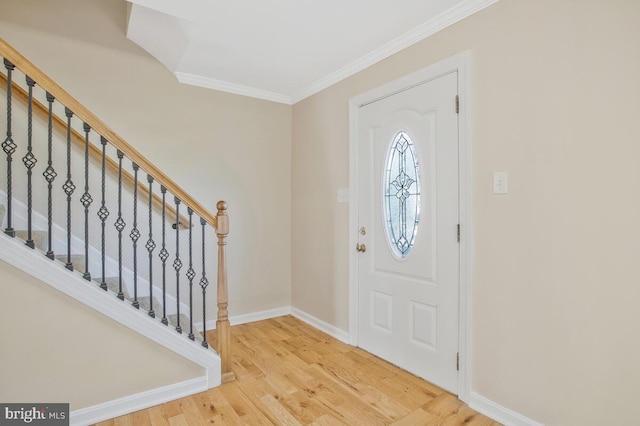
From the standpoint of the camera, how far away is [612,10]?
139 centimetres

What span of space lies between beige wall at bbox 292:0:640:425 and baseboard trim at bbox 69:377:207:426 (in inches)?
68.8

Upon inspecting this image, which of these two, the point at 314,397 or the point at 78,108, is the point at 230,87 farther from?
the point at 314,397

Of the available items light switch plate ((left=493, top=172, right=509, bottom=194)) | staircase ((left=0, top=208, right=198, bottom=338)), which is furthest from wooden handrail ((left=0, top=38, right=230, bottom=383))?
light switch plate ((left=493, top=172, right=509, bottom=194))

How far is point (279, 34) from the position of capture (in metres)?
2.27

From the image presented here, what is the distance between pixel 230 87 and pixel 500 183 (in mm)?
2611

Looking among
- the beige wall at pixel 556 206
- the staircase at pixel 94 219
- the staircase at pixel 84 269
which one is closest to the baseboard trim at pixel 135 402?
the staircase at pixel 94 219

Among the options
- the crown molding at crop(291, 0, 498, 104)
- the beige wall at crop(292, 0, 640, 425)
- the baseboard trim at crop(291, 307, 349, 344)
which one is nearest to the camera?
the beige wall at crop(292, 0, 640, 425)

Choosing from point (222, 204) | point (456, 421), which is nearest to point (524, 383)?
point (456, 421)

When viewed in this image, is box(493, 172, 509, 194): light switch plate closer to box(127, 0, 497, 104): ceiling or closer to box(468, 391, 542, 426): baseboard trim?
box(127, 0, 497, 104): ceiling

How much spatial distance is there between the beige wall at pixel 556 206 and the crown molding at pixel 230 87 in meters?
1.79

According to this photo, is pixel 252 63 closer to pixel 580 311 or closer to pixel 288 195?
pixel 288 195

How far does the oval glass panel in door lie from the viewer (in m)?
2.25

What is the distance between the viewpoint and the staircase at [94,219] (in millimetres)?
1642

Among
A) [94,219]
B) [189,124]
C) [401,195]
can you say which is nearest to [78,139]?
[94,219]
